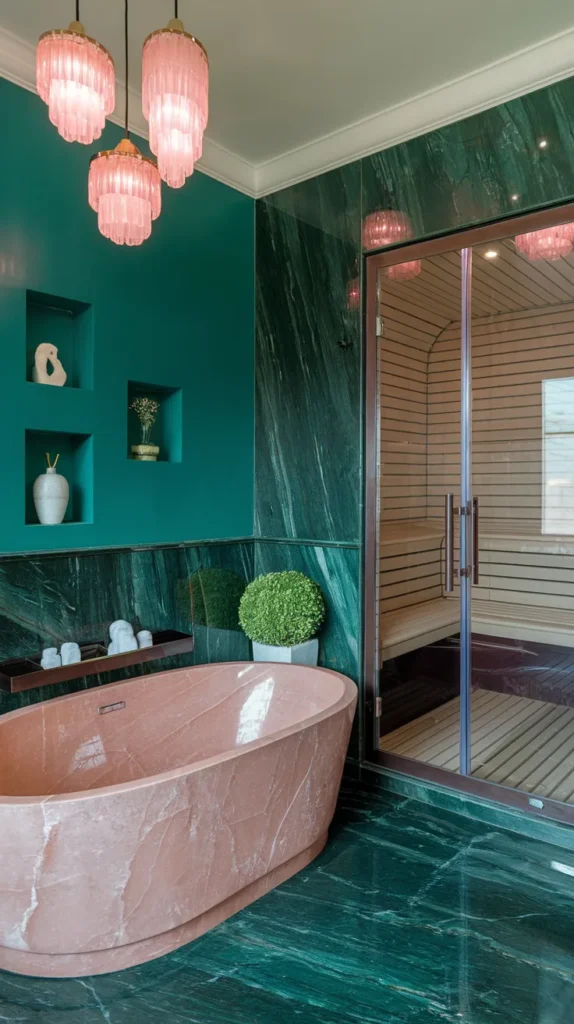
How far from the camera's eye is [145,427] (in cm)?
330

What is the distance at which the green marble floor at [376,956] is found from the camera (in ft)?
5.73

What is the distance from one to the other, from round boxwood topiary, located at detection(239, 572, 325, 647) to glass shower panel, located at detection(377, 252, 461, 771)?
0.34m

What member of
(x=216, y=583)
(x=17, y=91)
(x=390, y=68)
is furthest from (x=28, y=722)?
(x=390, y=68)

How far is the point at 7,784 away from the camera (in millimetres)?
2145

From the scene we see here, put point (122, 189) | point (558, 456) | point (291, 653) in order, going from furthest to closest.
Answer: point (291, 653)
point (558, 456)
point (122, 189)

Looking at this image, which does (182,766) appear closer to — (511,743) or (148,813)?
(148,813)

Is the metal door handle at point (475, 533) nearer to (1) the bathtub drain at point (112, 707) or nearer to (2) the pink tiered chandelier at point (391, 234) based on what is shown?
(2) the pink tiered chandelier at point (391, 234)

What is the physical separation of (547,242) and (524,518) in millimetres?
1142

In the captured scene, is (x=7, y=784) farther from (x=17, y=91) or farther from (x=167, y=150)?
(x=17, y=91)

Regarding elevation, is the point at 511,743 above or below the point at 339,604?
below

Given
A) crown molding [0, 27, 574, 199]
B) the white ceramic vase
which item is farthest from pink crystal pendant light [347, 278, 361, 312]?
the white ceramic vase

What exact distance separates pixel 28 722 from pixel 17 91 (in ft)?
8.18

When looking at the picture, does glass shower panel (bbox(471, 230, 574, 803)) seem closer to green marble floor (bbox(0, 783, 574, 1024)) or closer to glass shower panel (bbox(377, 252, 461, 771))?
glass shower panel (bbox(377, 252, 461, 771))

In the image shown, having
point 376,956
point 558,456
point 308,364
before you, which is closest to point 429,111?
point 308,364
